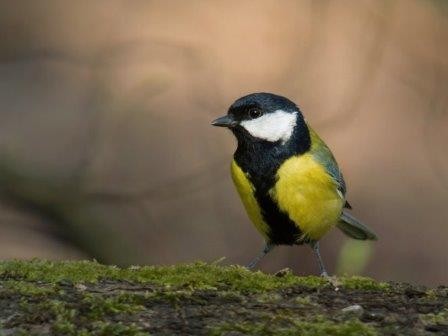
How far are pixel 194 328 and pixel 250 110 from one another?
217 centimetres

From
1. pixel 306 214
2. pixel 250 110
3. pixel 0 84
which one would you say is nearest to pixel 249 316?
pixel 306 214

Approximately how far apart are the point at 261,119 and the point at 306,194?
0.44 m

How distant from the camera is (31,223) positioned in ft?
23.9

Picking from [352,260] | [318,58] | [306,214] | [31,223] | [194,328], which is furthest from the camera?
[318,58]

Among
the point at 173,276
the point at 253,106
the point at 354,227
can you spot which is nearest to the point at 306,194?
the point at 253,106

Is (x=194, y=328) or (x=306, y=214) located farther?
(x=306, y=214)

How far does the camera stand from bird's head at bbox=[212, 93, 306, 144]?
4.88 m

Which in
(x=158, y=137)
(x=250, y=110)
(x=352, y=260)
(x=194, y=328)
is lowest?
(x=194, y=328)

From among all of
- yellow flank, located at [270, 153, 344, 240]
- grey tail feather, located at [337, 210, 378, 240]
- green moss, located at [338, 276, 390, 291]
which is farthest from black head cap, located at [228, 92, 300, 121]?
green moss, located at [338, 276, 390, 291]

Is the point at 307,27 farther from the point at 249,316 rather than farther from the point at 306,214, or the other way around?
the point at 249,316

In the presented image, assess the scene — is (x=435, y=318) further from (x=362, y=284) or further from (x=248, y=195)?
(x=248, y=195)

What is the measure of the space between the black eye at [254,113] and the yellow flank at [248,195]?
231 millimetres

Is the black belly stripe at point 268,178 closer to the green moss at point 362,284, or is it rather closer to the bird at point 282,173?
the bird at point 282,173

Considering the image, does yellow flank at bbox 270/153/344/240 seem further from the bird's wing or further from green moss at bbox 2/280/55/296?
green moss at bbox 2/280/55/296
